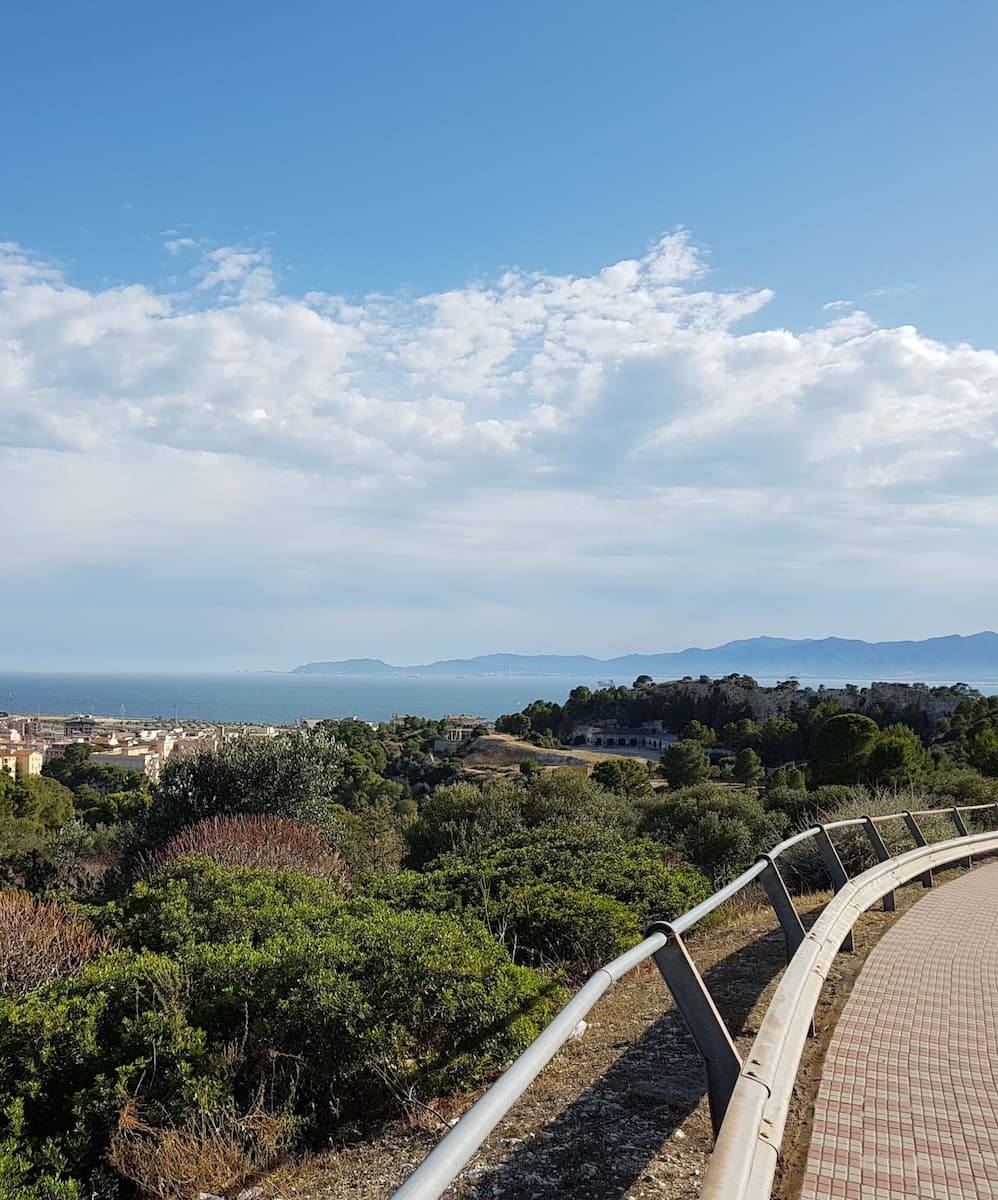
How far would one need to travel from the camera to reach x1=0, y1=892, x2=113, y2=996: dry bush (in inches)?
274

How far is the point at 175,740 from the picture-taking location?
328 feet

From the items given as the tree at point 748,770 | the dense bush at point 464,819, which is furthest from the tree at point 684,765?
the dense bush at point 464,819

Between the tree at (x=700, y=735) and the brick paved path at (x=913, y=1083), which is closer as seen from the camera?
the brick paved path at (x=913, y=1083)

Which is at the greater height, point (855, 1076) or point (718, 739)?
point (855, 1076)

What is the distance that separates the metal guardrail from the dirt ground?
15.8 inches

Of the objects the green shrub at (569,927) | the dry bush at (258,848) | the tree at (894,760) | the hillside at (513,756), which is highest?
the green shrub at (569,927)

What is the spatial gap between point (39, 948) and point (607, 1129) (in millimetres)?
5358

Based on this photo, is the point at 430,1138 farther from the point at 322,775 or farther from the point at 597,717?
the point at 597,717

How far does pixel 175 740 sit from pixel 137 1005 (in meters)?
101

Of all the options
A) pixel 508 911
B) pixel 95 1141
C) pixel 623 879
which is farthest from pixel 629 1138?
pixel 623 879

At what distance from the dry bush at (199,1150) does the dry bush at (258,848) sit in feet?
21.3

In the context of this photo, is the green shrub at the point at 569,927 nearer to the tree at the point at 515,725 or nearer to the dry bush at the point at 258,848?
the dry bush at the point at 258,848

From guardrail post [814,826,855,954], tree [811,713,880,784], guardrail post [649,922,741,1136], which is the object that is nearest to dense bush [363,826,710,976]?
guardrail post [814,826,855,954]

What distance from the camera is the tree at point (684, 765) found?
1966 inches
